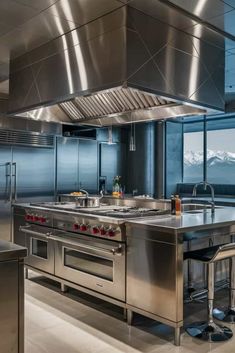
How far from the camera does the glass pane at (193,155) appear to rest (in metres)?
8.17

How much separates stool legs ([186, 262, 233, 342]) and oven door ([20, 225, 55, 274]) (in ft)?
6.00

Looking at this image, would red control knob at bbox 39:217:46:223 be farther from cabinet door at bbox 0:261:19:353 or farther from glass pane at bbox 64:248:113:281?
cabinet door at bbox 0:261:19:353

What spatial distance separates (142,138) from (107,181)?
1.19 m

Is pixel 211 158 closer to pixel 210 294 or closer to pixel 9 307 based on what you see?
pixel 210 294

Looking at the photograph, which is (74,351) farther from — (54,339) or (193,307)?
(193,307)

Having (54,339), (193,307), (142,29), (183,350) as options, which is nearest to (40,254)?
(54,339)

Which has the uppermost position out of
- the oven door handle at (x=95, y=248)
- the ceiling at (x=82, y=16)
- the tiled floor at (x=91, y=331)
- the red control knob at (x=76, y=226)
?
the ceiling at (x=82, y=16)

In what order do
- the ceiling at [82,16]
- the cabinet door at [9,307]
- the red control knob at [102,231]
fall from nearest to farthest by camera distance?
the cabinet door at [9,307] < the ceiling at [82,16] < the red control knob at [102,231]

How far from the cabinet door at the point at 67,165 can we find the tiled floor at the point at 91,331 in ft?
10.2

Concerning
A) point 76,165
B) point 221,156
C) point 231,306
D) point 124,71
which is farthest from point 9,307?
point 221,156

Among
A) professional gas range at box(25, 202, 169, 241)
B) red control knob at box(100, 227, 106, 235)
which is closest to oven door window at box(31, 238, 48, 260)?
professional gas range at box(25, 202, 169, 241)

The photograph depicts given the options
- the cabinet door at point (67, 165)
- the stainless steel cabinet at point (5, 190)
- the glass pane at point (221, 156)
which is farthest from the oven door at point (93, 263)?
the glass pane at point (221, 156)

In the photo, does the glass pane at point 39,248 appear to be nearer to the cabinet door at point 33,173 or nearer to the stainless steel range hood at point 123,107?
the stainless steel range hood at point 123,107

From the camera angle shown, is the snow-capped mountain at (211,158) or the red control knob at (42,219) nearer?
the red control knob at (42,219)
